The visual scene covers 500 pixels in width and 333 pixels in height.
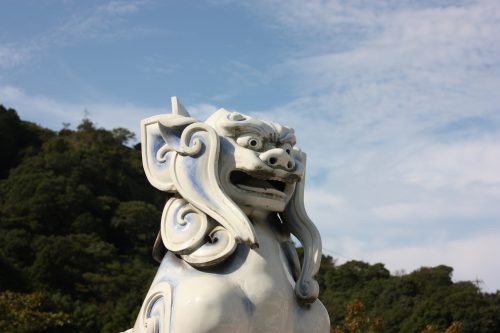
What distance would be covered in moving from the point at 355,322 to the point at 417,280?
17.7 meters

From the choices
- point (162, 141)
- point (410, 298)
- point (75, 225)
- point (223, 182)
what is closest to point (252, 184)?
point (223, 182)

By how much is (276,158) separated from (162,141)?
919 millimetres

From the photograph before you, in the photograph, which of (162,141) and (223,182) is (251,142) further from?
(162,141)

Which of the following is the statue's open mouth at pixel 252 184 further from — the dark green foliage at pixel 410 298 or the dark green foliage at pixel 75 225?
the dark green foliage at pixel 410 298

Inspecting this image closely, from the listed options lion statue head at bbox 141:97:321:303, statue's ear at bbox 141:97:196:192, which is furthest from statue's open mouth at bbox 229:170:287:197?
statue's ear at bbox 141:97:196:192

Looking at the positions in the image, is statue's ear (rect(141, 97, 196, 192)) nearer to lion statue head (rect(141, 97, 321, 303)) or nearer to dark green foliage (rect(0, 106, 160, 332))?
lion statue head (rect(141, 97, 321, 303))

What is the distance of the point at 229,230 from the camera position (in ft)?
18.1

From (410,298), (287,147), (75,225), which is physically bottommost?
(287,147)

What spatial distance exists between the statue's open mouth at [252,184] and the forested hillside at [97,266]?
9.16 meters

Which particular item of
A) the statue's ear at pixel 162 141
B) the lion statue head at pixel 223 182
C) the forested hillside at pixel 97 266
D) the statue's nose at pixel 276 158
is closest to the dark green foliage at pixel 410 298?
the forested hillside at pixel 97 266

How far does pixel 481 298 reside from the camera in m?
28.8

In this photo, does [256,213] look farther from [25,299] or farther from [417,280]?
[417,280]

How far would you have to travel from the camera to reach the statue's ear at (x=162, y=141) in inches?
232

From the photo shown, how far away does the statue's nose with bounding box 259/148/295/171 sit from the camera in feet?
18.6
